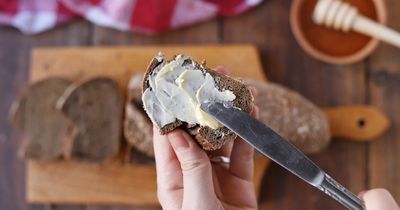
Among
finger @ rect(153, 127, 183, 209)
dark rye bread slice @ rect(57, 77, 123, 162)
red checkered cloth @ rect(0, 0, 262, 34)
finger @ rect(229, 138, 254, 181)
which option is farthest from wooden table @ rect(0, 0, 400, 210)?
finger @ rect(153, 127, 183, 209)

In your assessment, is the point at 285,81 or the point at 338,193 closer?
the point at 338,193

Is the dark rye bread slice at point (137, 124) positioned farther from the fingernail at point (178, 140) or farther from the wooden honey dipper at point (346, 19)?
the wooden honey dipper at point (346, 19)

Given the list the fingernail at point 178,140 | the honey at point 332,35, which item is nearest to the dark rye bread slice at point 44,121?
the fingernail at point 178,140

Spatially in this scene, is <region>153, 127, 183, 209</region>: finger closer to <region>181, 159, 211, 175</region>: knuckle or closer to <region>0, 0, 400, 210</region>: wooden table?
<region>181, 159, 211, 175</region>: knuckle

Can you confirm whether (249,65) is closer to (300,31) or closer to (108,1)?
(300,31)

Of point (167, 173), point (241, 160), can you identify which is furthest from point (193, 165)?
point (241, 160)

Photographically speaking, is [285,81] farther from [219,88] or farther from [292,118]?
[219,88]
